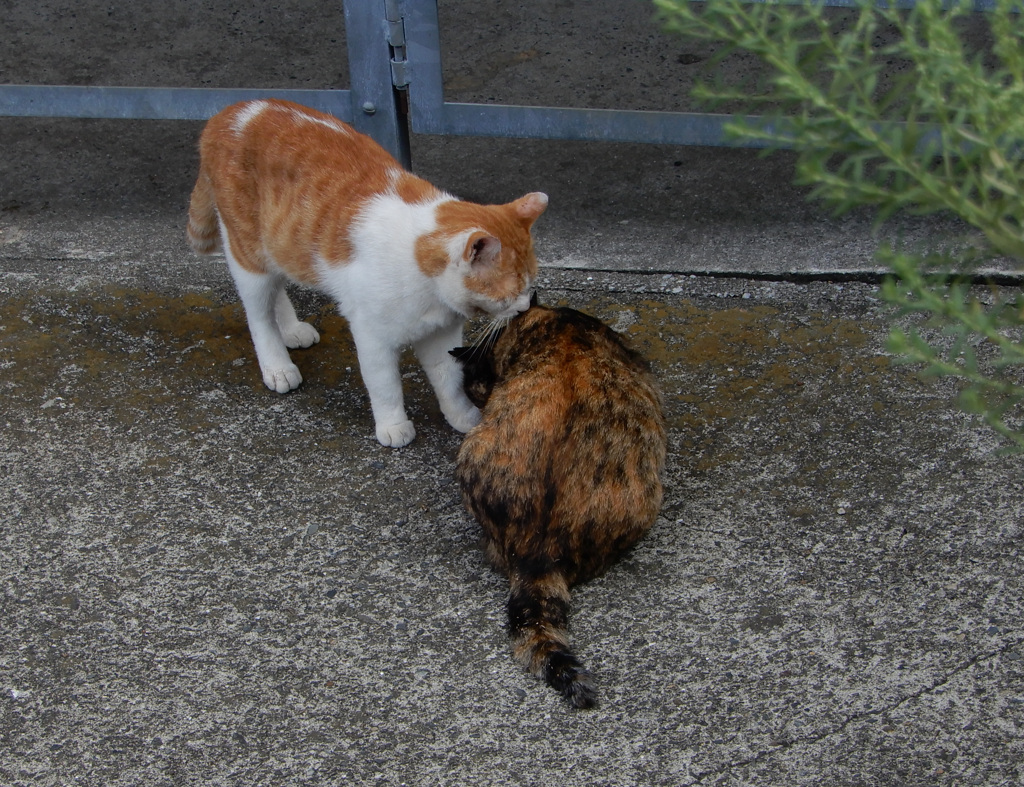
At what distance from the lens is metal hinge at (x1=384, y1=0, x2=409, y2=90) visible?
12.3 feet

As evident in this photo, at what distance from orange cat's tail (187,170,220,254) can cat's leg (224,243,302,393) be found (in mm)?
178

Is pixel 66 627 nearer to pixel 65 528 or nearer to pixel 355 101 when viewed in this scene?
pixel 65 528

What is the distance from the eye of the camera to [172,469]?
122 inches

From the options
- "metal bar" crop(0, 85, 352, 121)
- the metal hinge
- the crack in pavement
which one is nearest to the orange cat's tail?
"metal bar" crop(0, 85, 352, 121)

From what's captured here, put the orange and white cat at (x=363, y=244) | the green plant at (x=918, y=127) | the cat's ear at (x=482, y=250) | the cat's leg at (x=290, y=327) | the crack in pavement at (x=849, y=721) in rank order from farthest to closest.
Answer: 1. the cat's leg at (x=290, y=327)
2. the orange and white cat at (x=363, y=244)
3. the cat's ear at (x=482, y=250)
4. the crack in pavement at (x=849, y=721)
5. the green plant at (x=918, y=127)

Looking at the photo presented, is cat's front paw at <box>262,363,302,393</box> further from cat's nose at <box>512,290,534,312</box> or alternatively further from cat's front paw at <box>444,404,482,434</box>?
cat's nose at <box>512,290,534,312</box>

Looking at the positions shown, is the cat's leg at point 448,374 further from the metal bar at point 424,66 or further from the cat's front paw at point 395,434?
the metal bar at point 424,66

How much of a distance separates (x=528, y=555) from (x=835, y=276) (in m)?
1.89

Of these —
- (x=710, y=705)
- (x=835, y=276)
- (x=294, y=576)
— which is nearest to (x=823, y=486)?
(x=710, y=705)

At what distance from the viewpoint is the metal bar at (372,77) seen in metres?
3.75

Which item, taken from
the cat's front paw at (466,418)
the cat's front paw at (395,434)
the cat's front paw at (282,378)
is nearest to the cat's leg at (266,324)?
the cat's front paw at (282,378)

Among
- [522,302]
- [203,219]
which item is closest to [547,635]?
[522,302]

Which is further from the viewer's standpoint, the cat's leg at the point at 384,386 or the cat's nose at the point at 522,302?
the cat's leg at the point at 384,386

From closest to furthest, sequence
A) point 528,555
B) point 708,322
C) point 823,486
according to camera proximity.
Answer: point 528,555, point 823,486, point 708,322
